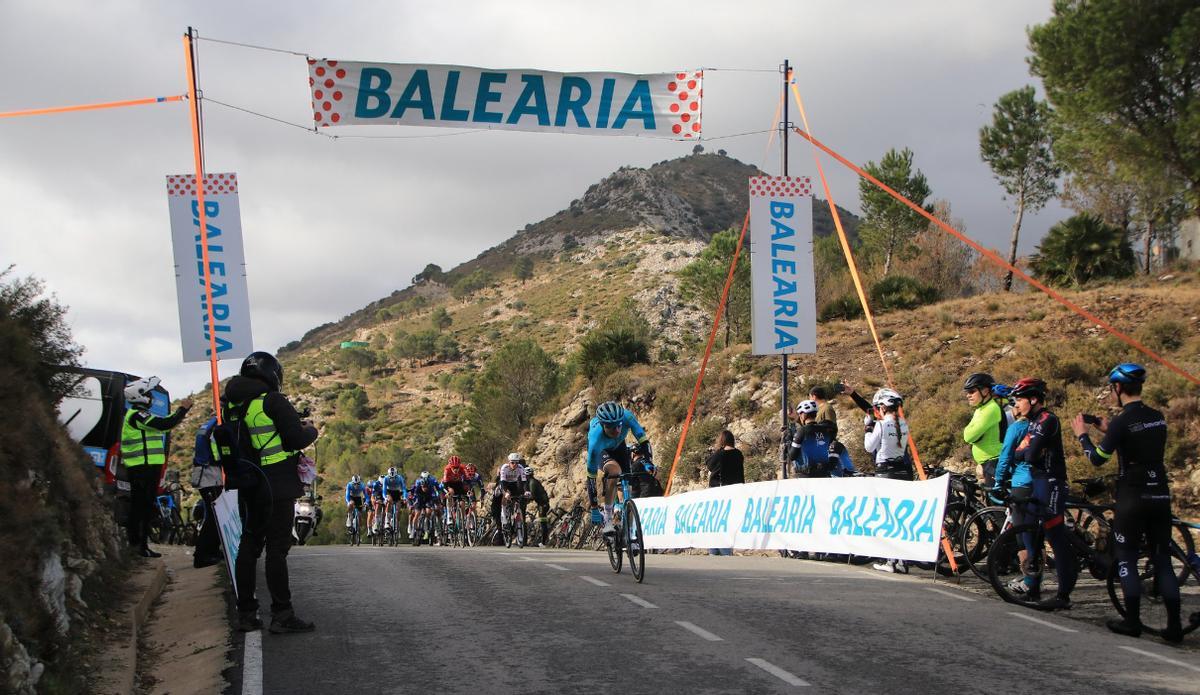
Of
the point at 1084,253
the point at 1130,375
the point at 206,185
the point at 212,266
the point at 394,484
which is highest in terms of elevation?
the point at 1084,253

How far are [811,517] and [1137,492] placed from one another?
580 centimetres

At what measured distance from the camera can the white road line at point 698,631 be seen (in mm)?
8242

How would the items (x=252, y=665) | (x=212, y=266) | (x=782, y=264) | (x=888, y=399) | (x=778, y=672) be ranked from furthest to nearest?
1. (x=782, y=264)
2. (x=212, y=266)
3. (x=888, y=399)
4. (x=252, y=665)
5. (x=778, y=672)

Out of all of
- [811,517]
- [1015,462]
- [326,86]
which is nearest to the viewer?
[1015,462]

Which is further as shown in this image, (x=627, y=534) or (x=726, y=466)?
(x=726, y=466)

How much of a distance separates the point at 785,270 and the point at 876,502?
17.5 ft

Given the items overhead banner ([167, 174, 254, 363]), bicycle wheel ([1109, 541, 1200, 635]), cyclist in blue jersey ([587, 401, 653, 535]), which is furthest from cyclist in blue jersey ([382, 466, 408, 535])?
bicycle wheel ([1109, 541, 1200, 635])

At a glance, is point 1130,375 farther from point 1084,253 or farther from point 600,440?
point 1084,253

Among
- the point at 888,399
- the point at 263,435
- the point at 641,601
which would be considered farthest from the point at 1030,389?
the point at 263,435

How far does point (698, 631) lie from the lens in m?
8.55

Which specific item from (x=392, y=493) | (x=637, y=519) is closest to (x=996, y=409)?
(x=637, y=519)

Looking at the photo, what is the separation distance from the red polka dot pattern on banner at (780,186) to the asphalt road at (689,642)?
7259 millimetres

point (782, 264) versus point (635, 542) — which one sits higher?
point (782, 264)

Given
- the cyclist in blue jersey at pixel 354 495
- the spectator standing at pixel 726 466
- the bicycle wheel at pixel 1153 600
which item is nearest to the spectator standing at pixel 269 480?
the bicycle wheel at pixel 1153 600
